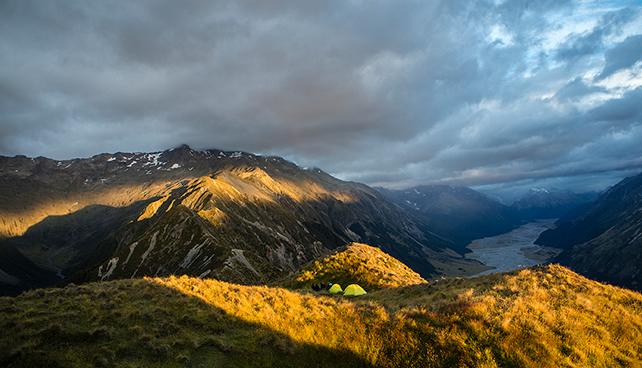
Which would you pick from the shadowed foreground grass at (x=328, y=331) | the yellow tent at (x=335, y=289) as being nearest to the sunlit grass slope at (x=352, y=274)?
the yellow tent at (x=335, y=289)

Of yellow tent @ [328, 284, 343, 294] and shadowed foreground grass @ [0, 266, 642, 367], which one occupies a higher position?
shadowed foreground grass @ [0, 266, 642, 367]

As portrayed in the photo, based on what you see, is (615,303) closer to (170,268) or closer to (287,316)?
(287,316)

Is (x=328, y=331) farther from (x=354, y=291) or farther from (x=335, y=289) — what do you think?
(x=335, y=289)

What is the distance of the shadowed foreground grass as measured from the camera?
11414 millimetres

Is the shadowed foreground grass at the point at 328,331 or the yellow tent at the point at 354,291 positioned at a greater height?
the shadowed foreground grass at the point at 328,331

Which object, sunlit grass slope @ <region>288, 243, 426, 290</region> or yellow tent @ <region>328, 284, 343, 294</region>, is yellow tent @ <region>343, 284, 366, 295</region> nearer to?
yellow tent @ <region>328, 284, 343, 294</region>

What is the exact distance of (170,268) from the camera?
86875 millimetres

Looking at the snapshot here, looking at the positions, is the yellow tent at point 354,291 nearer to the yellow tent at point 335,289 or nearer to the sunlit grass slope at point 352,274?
the yellow tent at point 335,289

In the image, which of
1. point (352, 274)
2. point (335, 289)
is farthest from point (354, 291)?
point (352, 274)

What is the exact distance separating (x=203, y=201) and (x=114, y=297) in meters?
174

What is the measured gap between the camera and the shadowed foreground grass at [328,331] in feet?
37.4

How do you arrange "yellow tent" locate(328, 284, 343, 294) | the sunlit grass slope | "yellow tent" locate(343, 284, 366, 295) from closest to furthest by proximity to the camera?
"yellow tent" locate(343, 284, 366, 295) → "yellow tent" locate(328, 284, 343, 294) → the sunlit grass slope

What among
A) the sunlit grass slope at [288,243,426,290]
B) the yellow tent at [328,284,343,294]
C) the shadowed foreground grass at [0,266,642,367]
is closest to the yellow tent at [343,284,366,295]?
the yellow tent at [328,284,343,294]

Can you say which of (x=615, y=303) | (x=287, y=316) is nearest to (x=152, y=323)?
(x=287, y=316)
